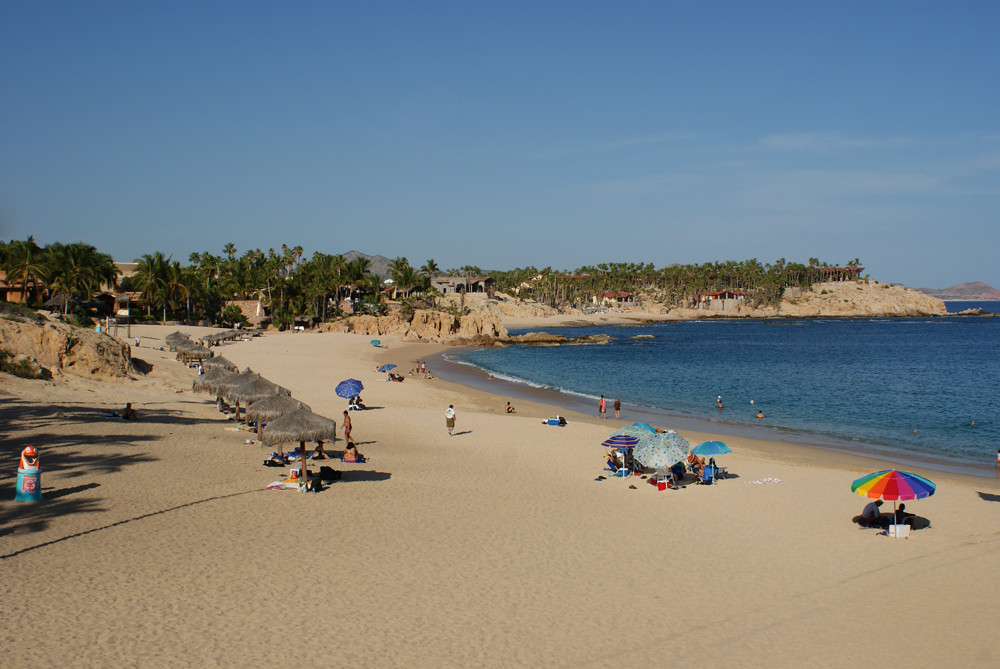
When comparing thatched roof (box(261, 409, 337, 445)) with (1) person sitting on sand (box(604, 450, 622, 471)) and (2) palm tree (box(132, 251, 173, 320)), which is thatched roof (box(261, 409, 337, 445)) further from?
(2) palm tree (box(132, 251, 173, 320))

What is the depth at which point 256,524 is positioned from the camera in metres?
13.4

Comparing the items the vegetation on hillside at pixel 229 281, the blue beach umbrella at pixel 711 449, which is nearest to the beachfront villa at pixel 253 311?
the vegetation on hillside at pixel 229 281

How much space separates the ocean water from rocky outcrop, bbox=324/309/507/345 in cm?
1009

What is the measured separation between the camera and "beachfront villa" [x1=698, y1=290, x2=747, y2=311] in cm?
17950

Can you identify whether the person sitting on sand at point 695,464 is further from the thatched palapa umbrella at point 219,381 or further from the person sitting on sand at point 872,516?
the thatched palapa umbrella at point 219,381

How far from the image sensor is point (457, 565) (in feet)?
39.4

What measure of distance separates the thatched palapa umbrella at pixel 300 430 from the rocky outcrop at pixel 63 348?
51.5ft

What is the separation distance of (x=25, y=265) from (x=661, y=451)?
62.8m

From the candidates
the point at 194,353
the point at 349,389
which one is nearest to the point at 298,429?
the point at 349,389

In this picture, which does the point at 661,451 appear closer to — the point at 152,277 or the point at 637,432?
the point at 637,432

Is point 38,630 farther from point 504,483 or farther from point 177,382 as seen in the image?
point 177,382

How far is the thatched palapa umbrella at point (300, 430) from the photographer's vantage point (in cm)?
1556

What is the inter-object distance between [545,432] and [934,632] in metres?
17.1

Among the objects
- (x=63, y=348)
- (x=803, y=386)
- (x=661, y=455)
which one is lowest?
(x=803, y=386)
